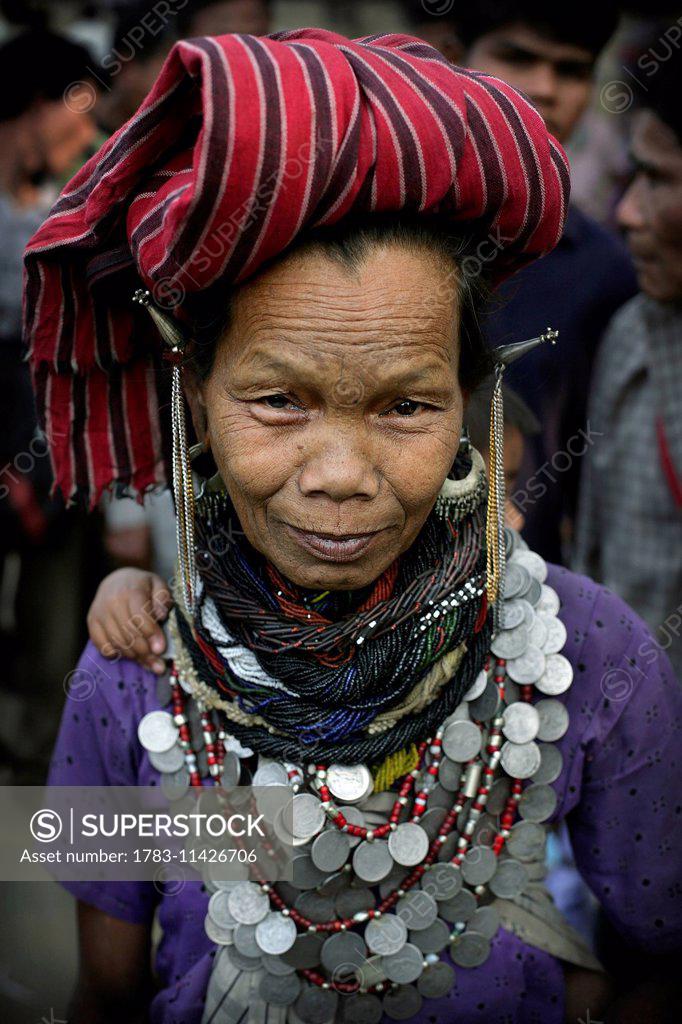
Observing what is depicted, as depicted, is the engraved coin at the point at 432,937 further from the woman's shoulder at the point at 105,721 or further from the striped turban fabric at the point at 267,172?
the striped turban fabric at the point at 267,172

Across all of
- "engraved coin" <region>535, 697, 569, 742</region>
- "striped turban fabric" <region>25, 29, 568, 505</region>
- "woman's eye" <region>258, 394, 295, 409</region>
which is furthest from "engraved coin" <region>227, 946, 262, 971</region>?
"striped turban fabric" <region>25, 29, 568, 505</region>

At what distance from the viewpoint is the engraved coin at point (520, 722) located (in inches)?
74.8

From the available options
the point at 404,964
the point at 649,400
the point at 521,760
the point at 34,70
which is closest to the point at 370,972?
the point at 404,964

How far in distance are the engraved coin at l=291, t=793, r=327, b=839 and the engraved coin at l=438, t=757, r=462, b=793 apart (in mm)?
232

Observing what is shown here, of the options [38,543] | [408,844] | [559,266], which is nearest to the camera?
[408,844]

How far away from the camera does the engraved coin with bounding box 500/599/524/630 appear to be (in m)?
1.92

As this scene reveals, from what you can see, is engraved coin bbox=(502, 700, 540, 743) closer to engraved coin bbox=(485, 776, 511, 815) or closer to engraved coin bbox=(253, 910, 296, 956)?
engraved coin bbox=(485, 776, 511, 815)

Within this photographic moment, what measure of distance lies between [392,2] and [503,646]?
8.77 meters

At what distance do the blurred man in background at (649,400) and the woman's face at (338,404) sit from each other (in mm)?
2157

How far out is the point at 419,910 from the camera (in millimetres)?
1914

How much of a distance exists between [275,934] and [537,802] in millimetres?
547

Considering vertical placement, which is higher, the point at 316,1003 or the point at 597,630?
the point at 597,630

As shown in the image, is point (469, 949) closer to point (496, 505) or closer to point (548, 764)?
point (548, 764)

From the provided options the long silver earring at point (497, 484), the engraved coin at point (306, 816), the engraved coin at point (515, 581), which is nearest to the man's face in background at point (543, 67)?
the long silver earring at point (497, 484)
